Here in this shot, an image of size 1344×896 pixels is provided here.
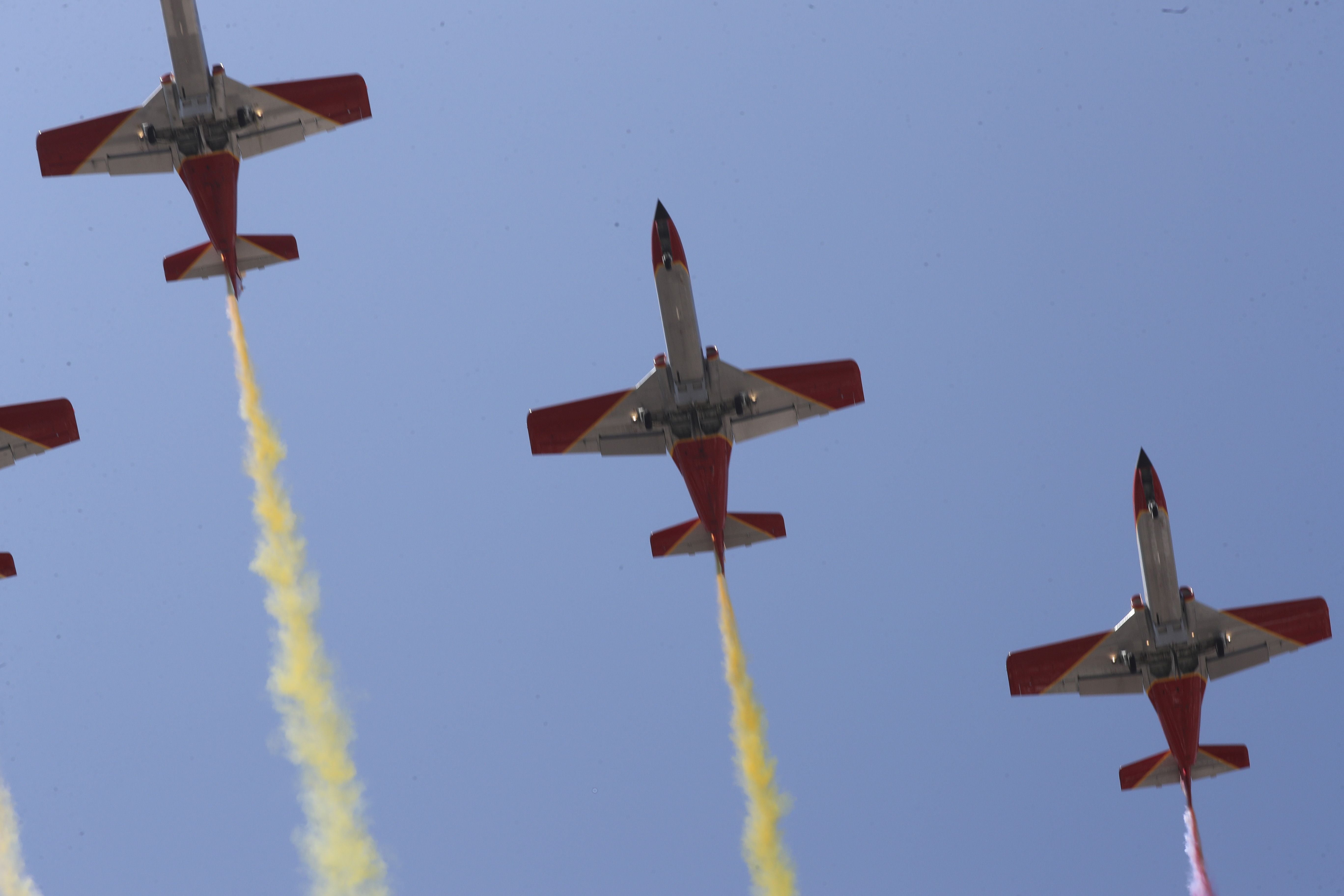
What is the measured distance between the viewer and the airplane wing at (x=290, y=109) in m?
52.3

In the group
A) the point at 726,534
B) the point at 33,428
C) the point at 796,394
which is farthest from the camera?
the point at 726,534

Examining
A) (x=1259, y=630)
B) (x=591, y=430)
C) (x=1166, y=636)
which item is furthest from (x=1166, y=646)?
(x=591, y=430)

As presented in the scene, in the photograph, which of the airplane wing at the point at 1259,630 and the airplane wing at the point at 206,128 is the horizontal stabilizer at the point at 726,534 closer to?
the airplane wing at the point at 1259,630

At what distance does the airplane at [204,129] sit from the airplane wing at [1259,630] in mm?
28045

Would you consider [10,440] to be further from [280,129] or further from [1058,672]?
[1058,672]

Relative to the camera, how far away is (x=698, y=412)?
5119 cm

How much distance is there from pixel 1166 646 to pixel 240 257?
94.4 feet

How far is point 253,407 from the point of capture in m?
57.2

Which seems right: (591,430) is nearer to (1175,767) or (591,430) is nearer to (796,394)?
(796,394)

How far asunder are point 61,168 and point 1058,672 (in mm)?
32094

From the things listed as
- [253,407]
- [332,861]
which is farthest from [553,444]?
[332,861]

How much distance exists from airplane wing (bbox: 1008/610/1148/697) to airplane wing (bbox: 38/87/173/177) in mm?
28506

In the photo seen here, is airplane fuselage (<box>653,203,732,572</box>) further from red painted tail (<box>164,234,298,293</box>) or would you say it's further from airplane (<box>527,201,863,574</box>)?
red painted tail (<box>164,234,298,293</box>)

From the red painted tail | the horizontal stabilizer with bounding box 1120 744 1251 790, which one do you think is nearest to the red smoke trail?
the horizontal stabilizer with bounding box 1120 744 1251 790
